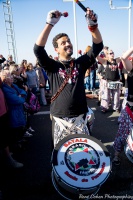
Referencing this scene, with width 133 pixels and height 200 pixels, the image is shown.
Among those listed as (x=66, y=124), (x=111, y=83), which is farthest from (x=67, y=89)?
(x=111, y=83)

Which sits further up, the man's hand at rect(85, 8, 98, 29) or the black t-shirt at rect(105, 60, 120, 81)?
the man's hand at rect(85, 8, 98, 29)

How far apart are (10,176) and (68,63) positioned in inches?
74.4

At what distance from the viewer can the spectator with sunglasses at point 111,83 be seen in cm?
570

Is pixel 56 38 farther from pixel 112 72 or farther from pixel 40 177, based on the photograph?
pixel 112 72

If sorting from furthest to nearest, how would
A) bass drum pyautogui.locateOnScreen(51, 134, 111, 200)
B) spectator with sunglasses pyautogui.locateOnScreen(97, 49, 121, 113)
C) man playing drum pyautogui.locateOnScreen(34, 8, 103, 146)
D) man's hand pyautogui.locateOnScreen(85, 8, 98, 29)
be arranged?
1. spectator with sunglasses pyautogui.locateOnScreen(97, 49, 121, 113)
2. man playing drum pyautogui.locateOnScreen(34, 8, 103, 146)
3. man's hand pyautogui.locateOnScreen(85, 8, 98, 29)
4. bass drum pyautogui.locateOnScreen(51, 134, 111, 200)

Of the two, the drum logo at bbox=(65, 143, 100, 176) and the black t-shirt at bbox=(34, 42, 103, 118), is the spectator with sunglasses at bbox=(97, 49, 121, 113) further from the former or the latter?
the drum logo at bbox=(65, 143, 100, 176)

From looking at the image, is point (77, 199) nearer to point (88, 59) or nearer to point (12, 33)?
point (88, 59)

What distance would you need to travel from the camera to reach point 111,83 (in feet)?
19.1

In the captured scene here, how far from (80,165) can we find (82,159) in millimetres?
57

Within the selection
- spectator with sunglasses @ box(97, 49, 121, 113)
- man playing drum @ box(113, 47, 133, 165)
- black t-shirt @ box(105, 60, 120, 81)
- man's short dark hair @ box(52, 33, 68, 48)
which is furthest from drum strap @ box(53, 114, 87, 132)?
black t-shirt @ box(105, 60, 120, 81)

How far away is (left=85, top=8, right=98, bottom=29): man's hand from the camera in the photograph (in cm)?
195

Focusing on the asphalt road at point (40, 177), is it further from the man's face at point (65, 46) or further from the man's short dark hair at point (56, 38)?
the man's short dark hair at point (56, 38)

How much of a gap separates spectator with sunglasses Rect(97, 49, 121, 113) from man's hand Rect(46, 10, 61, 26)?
12.4ft

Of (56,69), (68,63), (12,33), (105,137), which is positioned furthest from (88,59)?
(12,33)
